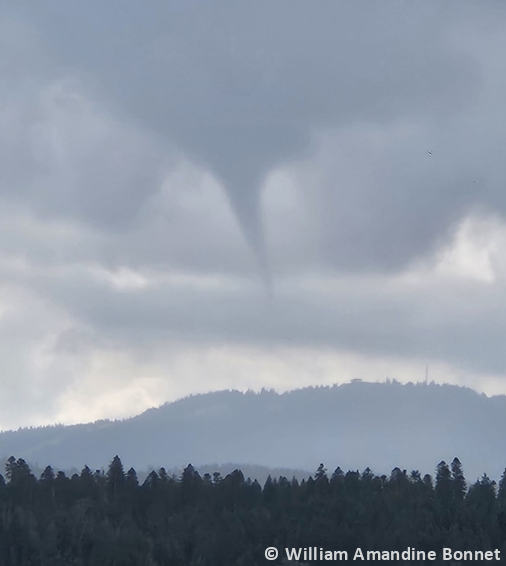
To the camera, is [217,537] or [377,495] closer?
[217,537]

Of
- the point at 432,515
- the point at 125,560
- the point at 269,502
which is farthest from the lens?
the point at 269,502

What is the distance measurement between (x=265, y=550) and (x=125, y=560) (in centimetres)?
2222

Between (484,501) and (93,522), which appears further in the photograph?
(484,501)

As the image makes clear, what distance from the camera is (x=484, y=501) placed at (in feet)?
633

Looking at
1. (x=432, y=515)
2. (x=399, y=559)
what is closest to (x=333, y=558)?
(x=399, y=559)

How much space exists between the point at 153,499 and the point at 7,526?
143 ft

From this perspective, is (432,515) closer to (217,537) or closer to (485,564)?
(485,564)

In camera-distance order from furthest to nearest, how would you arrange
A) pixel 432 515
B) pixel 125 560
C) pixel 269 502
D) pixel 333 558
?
pixel 269 502 < pixel 432 515 < pixel 333 558 < pixel 125 560

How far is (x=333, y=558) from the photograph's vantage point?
158 meters

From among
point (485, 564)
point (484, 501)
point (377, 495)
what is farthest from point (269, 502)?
point (485, 564)

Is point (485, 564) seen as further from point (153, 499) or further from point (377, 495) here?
point (153, 499)

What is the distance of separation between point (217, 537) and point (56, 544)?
22.6 metres

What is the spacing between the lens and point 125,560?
485 feet

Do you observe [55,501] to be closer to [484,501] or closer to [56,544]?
[56,544]
